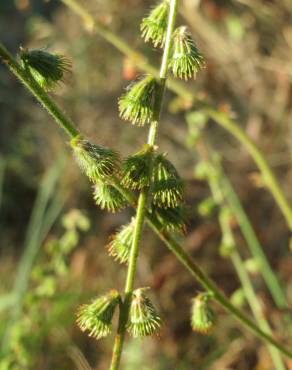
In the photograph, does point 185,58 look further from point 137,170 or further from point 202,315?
point 202,315

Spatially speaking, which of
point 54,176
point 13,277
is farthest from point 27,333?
point 13,277

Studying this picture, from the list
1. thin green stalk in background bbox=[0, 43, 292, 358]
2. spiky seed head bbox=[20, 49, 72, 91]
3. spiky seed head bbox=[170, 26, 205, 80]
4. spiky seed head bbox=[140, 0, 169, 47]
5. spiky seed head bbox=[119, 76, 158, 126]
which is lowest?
thin green stalk in background bbox=[0, 43, 292, 358]

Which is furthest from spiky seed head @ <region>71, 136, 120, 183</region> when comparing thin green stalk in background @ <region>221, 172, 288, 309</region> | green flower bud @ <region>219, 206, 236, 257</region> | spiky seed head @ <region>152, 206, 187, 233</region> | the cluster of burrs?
thin green stalk in background @ <region>221, 172, 288, 309</region>

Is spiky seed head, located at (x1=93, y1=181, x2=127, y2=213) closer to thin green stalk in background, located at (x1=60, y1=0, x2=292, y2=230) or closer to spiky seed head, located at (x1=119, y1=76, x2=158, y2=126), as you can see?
spiky seed head, located at (x1=119, y1=76, x2=158, y2=126)

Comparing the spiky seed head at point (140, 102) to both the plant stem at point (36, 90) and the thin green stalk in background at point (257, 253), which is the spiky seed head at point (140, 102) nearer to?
the plant stem at point (36, 90)

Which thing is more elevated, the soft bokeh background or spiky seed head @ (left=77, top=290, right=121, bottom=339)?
the soft bokeh background

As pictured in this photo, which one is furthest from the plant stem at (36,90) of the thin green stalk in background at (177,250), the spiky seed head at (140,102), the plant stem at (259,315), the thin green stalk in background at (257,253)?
the thin green stalk in background at (257,253)

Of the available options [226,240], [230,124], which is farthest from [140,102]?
[226,240]
